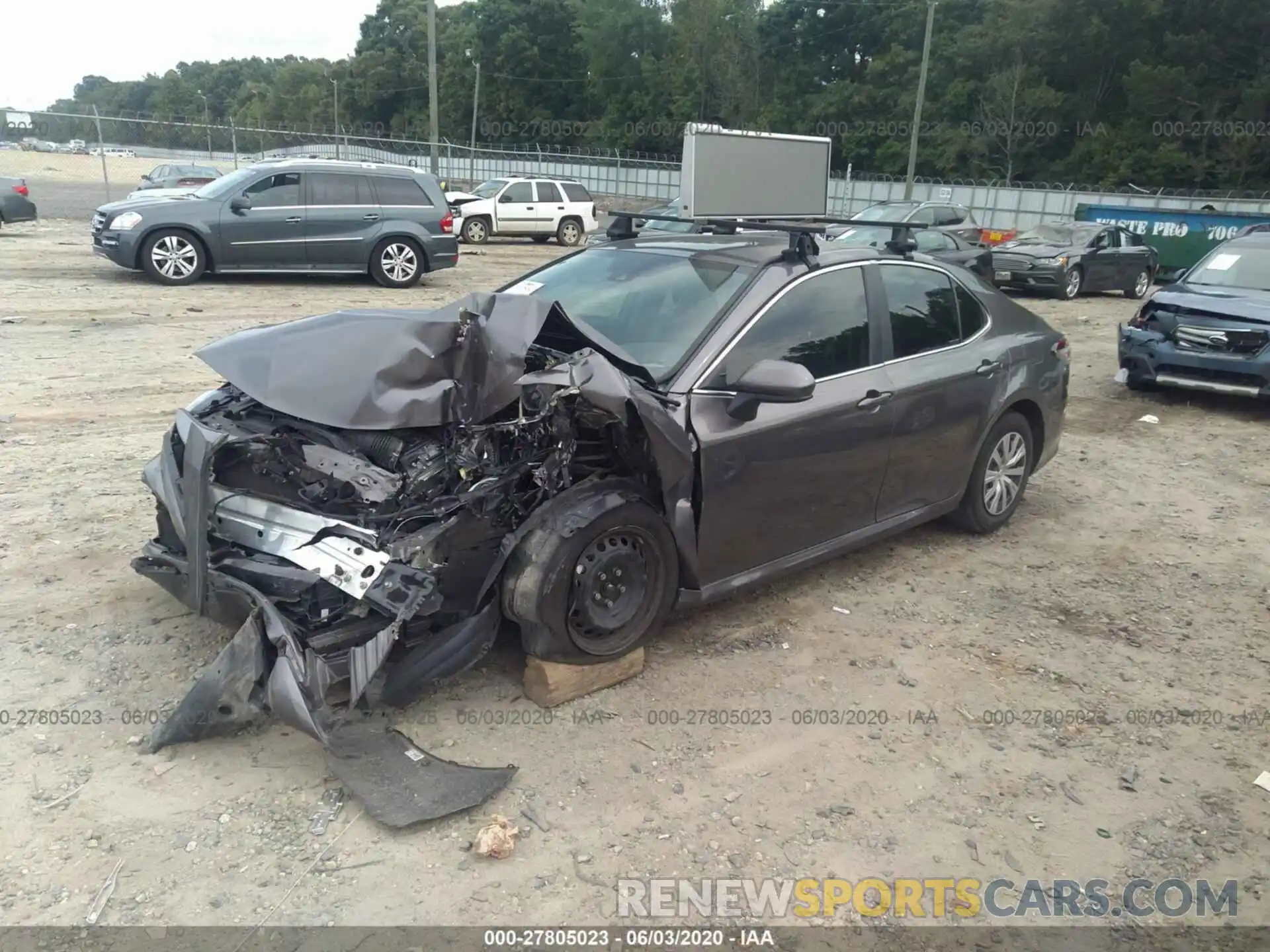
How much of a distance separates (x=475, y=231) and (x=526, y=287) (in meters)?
19.5

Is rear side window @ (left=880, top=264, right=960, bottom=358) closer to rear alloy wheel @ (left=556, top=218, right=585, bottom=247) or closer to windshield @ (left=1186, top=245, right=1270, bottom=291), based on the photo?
windshield @ (left=1186, top=245, right=1270, bottom=291)

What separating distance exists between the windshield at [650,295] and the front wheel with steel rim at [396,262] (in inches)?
406

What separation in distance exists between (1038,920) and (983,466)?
3.04 m

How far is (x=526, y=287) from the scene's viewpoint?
5.03 meters

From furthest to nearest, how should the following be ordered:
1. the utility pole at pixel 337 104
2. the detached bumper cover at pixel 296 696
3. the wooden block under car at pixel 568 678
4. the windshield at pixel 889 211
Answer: the utility pole at pixel 337 104 < the windshield at pixel 889 211 < the wooden block under car at pixel 568 678 < the detached bumper cover at pixel 296 696

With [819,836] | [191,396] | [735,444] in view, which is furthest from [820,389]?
[191,396]

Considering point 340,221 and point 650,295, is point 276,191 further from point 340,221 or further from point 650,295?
point 650,295

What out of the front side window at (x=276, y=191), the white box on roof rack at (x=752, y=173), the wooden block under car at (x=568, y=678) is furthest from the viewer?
the front side window at (x=276, y=191)

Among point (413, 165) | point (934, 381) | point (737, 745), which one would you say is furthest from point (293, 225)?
point (413, 165)

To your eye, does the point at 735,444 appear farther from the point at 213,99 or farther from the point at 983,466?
the point at 213,99

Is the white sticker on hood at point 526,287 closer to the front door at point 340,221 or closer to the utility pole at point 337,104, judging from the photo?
the front door at point 340,221

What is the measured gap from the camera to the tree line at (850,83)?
43.6 m

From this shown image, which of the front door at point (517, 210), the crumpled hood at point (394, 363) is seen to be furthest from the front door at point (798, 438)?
the front door at point (517, 210)

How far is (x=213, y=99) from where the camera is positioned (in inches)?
4235
